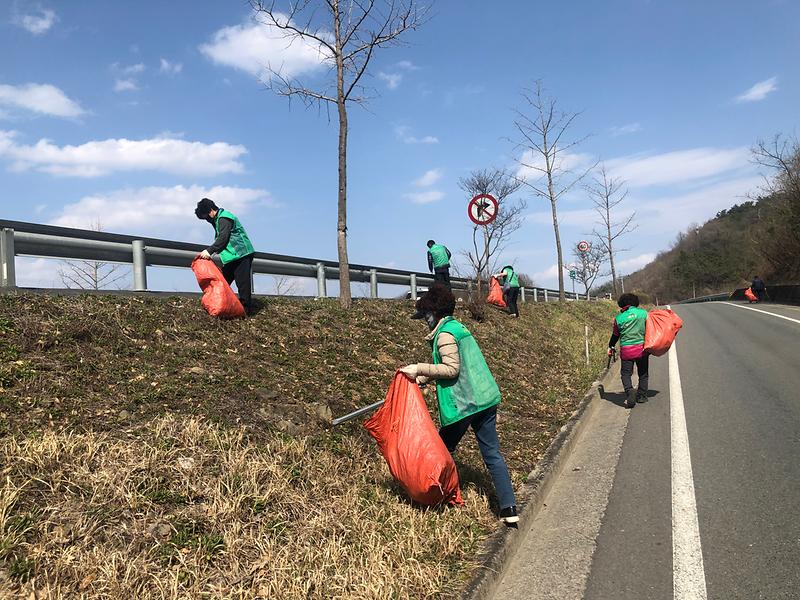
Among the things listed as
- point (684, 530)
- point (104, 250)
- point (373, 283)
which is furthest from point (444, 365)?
point (373, 283)

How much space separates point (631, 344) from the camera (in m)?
8.09

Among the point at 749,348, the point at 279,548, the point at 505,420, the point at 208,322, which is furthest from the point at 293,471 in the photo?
the point at 749,348

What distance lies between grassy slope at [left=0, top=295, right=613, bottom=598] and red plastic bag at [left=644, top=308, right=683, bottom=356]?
2582 mm

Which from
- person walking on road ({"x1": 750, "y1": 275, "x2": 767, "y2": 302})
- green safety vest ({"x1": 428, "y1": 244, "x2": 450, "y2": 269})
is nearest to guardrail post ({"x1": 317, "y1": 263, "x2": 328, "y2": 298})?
green safety vest ({"x1": 428, "y1": 244, "x2": 450, "y2": 269})

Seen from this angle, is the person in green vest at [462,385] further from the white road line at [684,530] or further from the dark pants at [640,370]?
the dark pants at [640,370]

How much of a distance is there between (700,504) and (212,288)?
539cm

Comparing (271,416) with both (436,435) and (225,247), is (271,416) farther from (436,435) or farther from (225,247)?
(225,247)

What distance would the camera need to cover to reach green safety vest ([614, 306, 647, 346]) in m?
8.10

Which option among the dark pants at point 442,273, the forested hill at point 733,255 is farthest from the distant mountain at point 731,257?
the dark pants at point 442,273

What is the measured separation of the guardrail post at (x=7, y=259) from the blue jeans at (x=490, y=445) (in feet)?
16.7

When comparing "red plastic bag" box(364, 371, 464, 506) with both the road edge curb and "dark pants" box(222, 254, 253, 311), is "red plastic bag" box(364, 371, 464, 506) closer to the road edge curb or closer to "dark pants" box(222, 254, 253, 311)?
the road edge curb

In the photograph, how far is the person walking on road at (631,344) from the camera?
805cm

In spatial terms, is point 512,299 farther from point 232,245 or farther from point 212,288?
point 212,288

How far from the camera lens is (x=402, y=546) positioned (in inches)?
132
